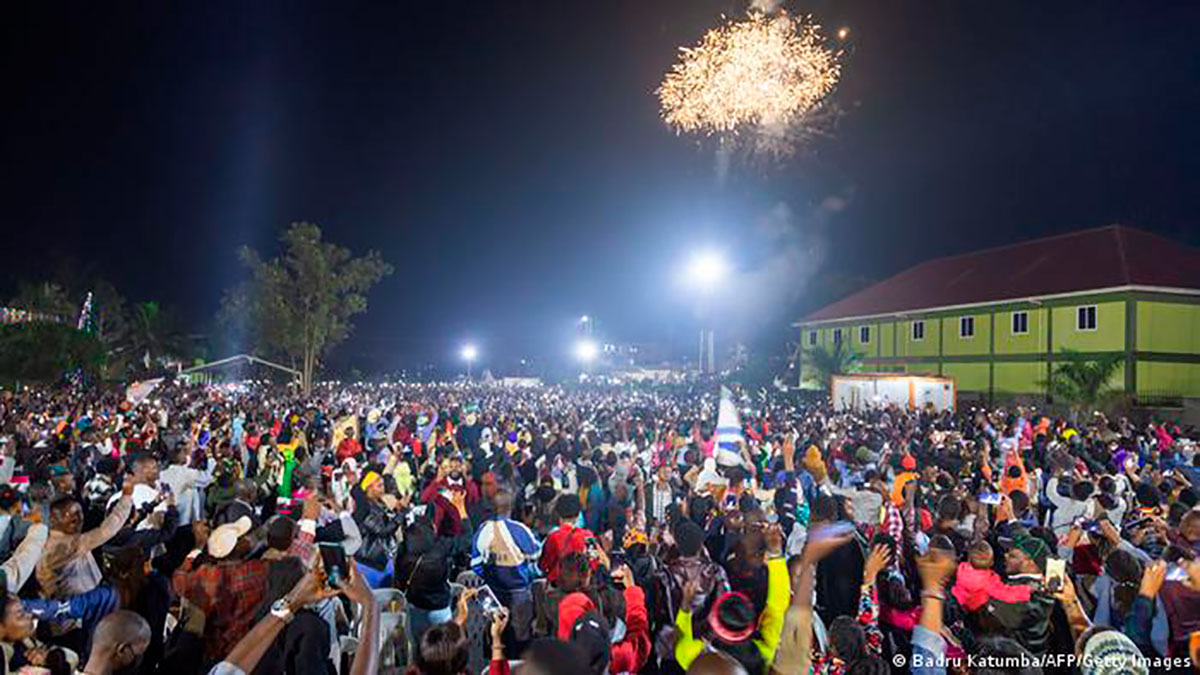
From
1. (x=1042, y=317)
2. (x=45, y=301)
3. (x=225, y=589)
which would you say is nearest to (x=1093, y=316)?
(x=1042, y=317)

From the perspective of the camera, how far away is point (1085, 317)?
91.4 feet

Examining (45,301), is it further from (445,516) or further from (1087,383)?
(1087,383)

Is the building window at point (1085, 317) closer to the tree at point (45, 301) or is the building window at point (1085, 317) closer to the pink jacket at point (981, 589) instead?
the pink jacket at point (981, 589)

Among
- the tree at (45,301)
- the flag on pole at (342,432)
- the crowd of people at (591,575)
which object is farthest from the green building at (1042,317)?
the tree at (45,301)

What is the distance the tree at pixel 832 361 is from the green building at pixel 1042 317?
1.64 m

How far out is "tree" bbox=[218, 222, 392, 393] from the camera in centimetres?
4962

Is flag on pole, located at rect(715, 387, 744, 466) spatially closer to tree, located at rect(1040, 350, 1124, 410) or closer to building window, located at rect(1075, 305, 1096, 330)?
tree, located at rect(1040, 350, 1124, 410)

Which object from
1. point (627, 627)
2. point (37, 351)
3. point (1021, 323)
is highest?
point (1021, 323)

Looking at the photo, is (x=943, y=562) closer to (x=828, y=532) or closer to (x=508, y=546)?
(x=828, y=532)

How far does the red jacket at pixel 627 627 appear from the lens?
12.5 ft

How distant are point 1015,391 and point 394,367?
6535cm

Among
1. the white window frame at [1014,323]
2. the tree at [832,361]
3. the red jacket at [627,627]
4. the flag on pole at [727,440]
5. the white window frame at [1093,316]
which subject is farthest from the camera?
the tree at [832,361]

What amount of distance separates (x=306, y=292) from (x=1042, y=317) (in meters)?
44.3

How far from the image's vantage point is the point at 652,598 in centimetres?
470
